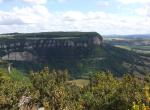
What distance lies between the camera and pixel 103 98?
176 meters

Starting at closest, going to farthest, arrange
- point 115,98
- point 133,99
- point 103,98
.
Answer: point 133,99
point 115,98
point 103,98

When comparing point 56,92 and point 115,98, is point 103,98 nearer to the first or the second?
point 115,98

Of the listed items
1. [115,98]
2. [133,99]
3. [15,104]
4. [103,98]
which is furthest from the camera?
[15,104]

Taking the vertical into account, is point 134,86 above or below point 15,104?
above

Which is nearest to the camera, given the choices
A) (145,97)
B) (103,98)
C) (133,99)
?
(145,97)

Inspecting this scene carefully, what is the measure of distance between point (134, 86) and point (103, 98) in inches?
694

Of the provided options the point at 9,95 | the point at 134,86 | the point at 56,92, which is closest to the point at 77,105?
the point at 56,92

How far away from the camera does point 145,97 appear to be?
477ft

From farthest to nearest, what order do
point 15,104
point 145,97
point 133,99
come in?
1. point 15,104
2. point 133,99
3. point 145,97

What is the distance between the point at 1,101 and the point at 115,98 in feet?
196

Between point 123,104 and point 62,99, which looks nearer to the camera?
point 123,104

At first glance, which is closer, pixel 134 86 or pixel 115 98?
pixel 115 98

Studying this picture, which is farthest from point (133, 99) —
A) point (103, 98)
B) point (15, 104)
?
point (15, 104)

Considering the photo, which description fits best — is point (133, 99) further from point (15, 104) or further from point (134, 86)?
point (15, 104)
